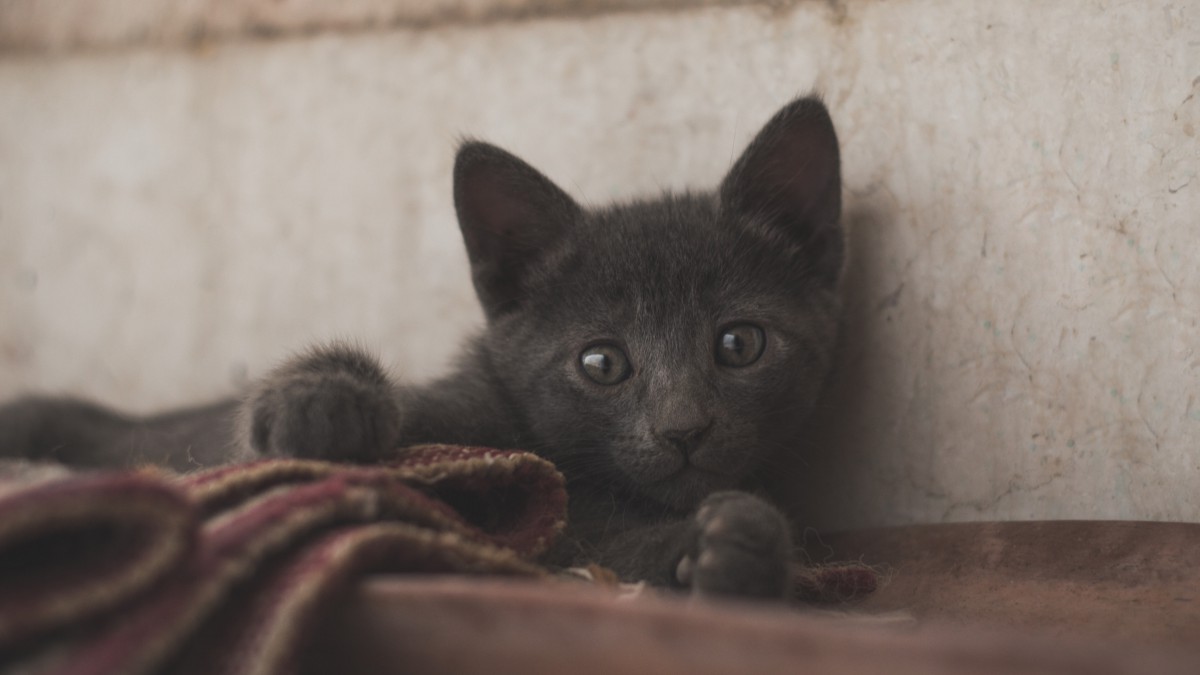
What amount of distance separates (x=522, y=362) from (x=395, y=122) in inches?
35.2

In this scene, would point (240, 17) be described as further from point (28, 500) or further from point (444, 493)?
point (28, 500)

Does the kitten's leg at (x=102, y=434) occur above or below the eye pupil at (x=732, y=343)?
below

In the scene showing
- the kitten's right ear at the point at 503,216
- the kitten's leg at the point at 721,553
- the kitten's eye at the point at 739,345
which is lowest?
the kitten's leg at the point at 721,553

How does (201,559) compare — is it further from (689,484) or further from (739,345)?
(739,345)

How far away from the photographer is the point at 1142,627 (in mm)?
1286

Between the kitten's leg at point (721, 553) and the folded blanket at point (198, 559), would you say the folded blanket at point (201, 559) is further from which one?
the kitten's leg at point (721, 553)

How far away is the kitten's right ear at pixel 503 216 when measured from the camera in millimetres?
1902

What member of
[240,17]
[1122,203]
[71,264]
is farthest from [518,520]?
[71,264]

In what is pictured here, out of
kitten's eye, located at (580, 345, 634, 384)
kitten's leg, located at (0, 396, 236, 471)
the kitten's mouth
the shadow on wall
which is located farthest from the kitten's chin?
kitten's leg, located at (0, 396, 236, 471)

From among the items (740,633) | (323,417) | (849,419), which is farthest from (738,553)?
(849,419)

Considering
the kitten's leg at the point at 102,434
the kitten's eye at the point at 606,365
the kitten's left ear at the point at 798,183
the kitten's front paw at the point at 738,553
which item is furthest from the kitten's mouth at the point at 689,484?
the kitten's leg at the point at 102,434

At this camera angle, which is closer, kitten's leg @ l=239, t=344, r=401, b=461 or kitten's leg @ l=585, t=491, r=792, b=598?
kitten's leg @ l=585, t=491, r=792, b=598

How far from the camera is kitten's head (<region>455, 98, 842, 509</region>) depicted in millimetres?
1683

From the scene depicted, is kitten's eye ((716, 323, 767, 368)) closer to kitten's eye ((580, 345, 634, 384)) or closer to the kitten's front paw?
kitten's eye ((580, 345, 634, 384))
